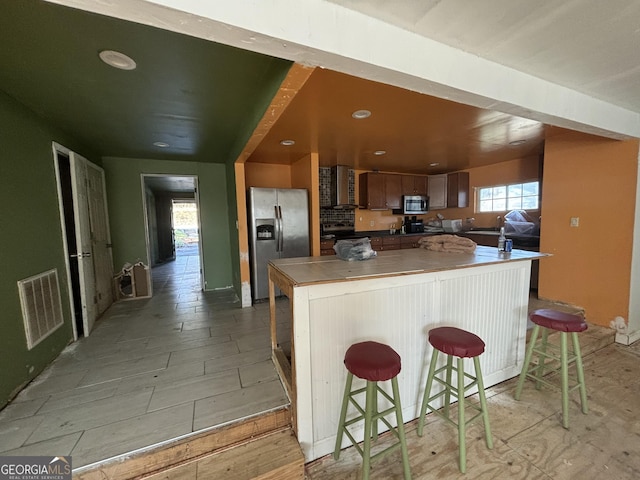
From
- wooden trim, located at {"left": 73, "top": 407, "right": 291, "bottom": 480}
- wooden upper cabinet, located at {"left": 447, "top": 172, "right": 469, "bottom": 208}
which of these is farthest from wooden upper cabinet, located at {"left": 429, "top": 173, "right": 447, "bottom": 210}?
wooden trim, located at {"left": 73, "top": 407, "right": 291, "bottom": 480}

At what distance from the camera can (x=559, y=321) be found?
1.75 meters

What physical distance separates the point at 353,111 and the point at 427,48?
938mm

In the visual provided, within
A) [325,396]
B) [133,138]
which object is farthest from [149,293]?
[325,396]

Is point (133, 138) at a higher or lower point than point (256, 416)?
higher

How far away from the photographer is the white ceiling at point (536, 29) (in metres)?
1.10

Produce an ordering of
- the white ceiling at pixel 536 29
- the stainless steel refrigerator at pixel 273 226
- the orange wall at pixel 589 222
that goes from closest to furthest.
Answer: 1. the white ceiling at pixel 536 29
2. the orange wall at pixel 589 222
3. the stainless steel refrigerator at pixel 273 226

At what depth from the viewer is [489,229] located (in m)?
4.99

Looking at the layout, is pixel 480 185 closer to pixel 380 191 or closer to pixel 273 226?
pixel 380 191

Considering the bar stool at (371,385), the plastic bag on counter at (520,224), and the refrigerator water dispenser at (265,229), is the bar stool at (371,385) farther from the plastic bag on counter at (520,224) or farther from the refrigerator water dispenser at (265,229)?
the plastic bag on counter at (520,224)

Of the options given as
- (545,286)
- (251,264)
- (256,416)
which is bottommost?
(256,416)

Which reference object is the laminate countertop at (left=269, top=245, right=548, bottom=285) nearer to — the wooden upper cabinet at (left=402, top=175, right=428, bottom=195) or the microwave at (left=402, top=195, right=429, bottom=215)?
the microwave at (left=402, top=195, right=429, bottom=215)

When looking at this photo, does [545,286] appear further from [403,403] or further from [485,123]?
[403,403]

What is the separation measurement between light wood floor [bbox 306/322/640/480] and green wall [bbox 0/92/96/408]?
2124mm

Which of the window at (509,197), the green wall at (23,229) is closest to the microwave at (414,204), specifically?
the window at (509,197)
